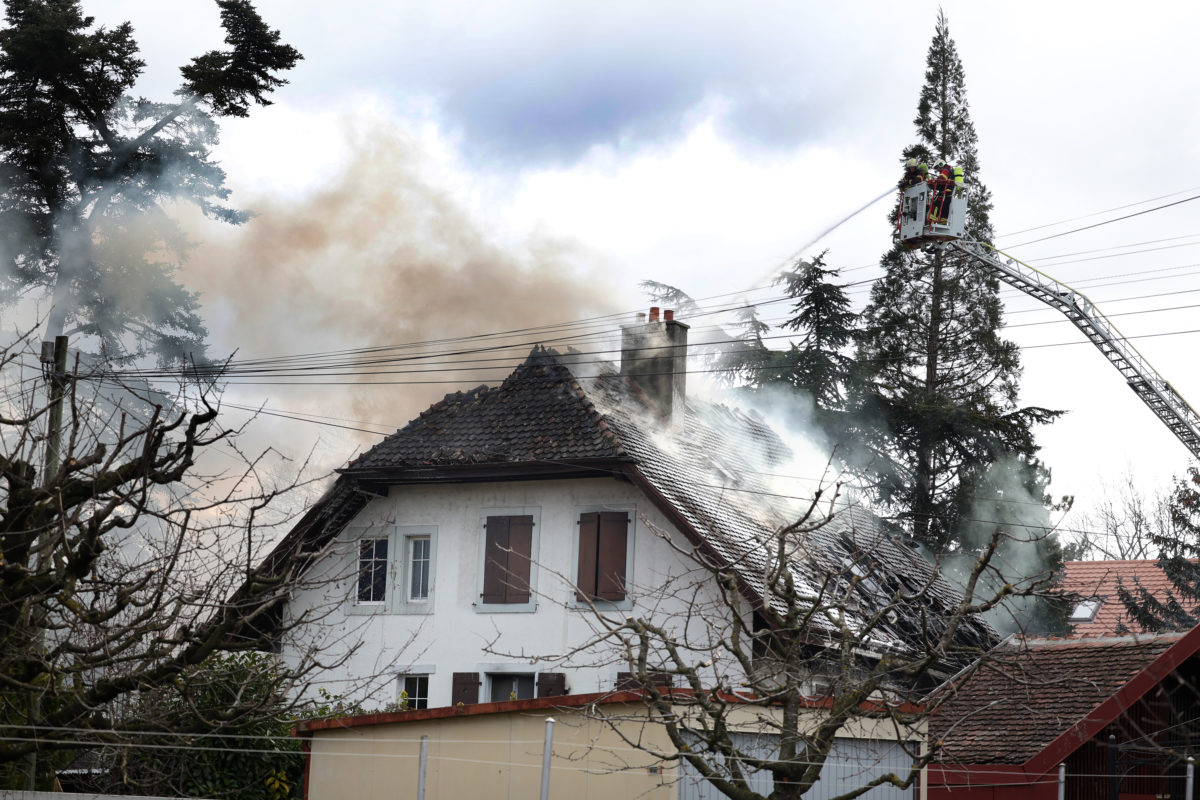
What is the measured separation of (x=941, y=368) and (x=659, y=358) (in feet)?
50.3

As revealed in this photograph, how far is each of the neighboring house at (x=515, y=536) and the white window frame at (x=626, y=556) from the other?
2 cm

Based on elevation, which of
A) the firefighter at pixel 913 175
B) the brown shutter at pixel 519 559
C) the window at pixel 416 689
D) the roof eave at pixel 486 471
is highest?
the firefighter at pixel 913 175

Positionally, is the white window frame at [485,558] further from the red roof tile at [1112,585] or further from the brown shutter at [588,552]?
the red roof tile at [1112,585]

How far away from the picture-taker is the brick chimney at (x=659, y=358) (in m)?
25.7

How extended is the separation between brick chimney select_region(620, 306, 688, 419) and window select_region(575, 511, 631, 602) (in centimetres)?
405

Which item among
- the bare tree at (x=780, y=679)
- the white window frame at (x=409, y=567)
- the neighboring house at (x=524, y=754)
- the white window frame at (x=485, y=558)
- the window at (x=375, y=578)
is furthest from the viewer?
the window at (x=375, y=578)

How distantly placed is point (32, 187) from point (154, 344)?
4.22 meters

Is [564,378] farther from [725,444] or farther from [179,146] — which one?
[179,146]

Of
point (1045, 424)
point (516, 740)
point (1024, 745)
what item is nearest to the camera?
point (516, 740)

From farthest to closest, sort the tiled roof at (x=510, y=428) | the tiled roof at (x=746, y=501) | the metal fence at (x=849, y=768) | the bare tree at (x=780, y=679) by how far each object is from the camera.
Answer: the tiled roof at (x=510, y=428), the tiled roof at (x=746, y=501), the metal fence at (x=849, y=768), the bare tree at (x=780, y=679)

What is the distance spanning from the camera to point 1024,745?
18.0m

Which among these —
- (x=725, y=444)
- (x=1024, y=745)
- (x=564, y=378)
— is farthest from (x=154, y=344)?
(x=1024, y=745)

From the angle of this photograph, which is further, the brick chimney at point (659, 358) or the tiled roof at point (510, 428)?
the brick chimney at point (659, 358)

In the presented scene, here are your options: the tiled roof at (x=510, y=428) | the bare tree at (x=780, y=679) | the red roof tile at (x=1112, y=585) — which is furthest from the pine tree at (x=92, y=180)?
the red roof tile at (x=1112, y=585)
